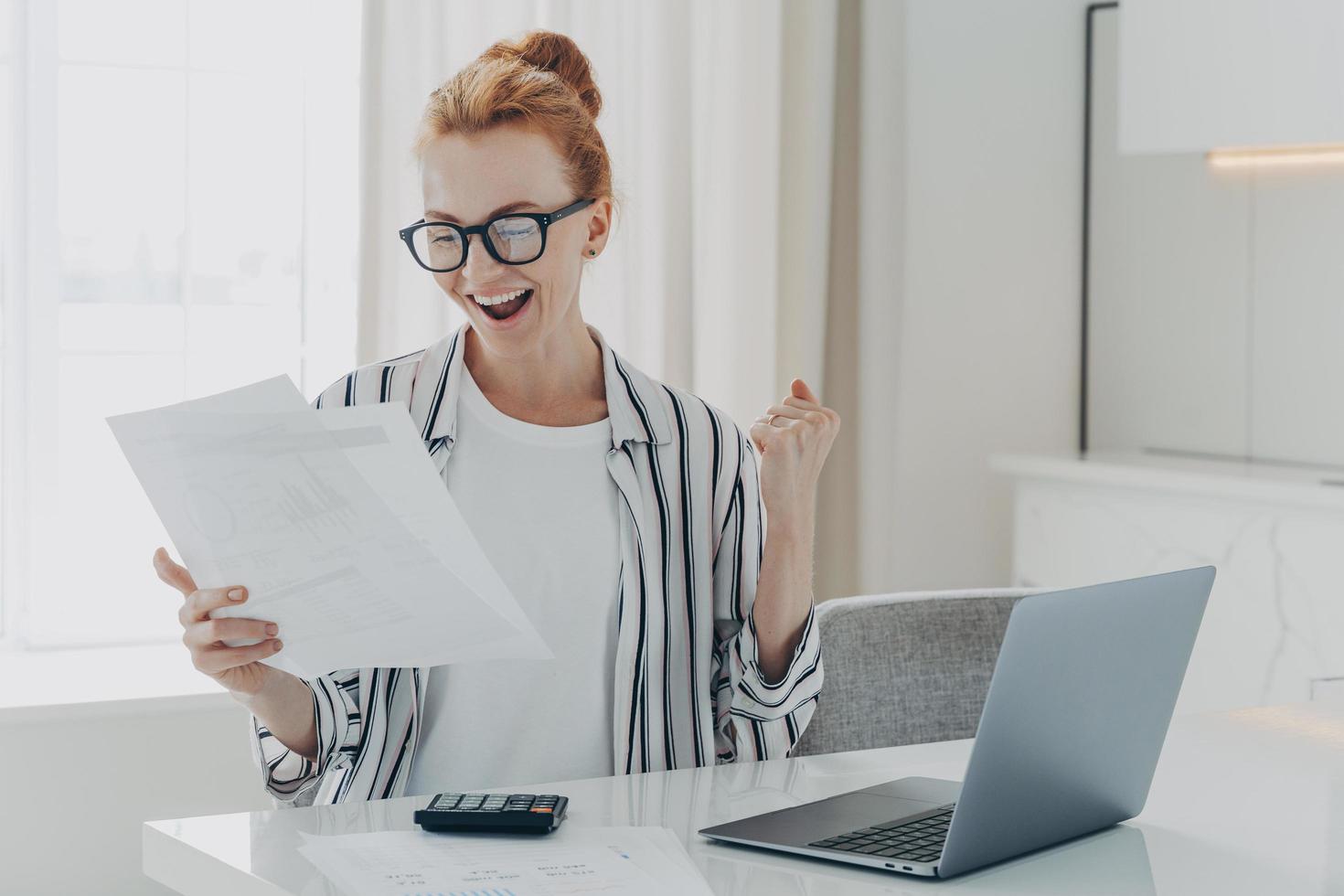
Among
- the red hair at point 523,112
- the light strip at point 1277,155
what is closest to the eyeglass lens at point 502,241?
the red hair at point 523,112

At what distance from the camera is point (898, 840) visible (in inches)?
39.9

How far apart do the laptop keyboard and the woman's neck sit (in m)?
0.64

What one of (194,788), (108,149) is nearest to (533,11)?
(108,149)

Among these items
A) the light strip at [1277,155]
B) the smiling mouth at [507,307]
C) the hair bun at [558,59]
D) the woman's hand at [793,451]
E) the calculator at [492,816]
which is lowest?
the calculator at [492,816]

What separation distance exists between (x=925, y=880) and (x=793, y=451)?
52 centimetres

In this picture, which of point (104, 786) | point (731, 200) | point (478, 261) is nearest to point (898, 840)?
point (478, 261)

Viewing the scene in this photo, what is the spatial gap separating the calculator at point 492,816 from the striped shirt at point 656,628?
1.24ft

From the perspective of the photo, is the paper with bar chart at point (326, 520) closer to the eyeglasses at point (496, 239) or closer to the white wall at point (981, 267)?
the eyeglasses at point (496, 239)

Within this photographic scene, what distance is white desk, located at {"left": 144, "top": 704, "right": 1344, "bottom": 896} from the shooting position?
3.14 ft

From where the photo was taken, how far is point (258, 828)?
1044 millimetres

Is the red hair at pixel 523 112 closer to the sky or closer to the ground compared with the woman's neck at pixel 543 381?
closer to the sky

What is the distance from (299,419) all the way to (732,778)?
48 cm

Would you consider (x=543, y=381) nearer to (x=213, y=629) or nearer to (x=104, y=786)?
(x=213, y=629)

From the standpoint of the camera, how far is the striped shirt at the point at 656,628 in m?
1.41
